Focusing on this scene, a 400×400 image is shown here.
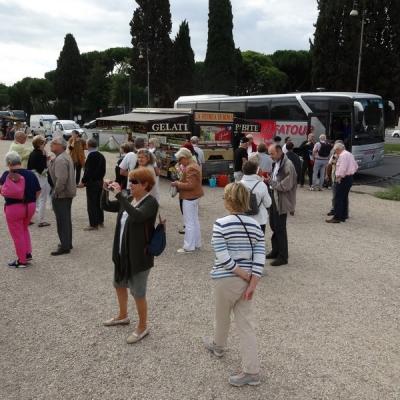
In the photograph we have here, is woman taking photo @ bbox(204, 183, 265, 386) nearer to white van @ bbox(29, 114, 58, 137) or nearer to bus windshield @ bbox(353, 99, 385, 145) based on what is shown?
bus windshield @ bbox(353, 99, 385, 145)

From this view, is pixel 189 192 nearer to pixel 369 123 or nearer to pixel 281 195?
pixel 281 195

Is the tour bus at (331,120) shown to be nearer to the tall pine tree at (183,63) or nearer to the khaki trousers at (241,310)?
the khaki trousers at (241,310)

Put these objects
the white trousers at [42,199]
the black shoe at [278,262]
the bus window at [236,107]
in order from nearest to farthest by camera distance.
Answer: the black shoe at [278,262] < the white trousers at [42,199] < the bus window at [236,107]

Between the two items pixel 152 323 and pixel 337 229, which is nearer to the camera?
pixel 152 323

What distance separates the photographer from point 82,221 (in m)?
9.56

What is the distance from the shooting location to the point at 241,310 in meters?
3.55

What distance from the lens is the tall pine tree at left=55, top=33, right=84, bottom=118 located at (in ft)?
215

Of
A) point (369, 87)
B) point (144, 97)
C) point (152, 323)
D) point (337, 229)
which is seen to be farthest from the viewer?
point (144, 97)

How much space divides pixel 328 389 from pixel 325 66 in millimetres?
35793

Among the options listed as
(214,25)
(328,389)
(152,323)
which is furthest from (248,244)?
(214,25)

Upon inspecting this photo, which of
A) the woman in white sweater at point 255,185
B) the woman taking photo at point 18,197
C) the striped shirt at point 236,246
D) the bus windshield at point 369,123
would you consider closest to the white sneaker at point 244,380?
the striped shirt at point 236,246

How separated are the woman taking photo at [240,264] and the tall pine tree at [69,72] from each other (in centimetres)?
6778

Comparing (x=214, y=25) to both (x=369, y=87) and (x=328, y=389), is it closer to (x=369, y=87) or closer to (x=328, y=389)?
(x=369, y=87)

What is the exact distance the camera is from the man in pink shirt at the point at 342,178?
29.6 ft
